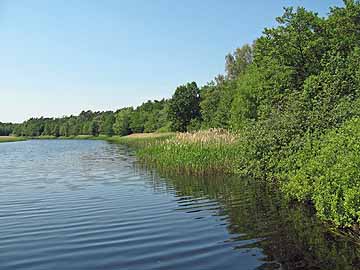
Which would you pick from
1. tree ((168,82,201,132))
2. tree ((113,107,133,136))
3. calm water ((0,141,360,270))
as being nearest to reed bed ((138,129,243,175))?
calm water ((0,141,360,270))

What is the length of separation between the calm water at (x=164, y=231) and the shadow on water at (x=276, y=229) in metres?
0.02

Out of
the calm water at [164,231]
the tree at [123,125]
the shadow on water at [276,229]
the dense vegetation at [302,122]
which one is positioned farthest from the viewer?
the tree at [123,125]

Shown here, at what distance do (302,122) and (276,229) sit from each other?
285 inches

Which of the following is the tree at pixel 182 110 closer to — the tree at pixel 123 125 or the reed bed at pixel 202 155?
the tree at pixel 123 125

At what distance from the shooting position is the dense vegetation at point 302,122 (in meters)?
10.1

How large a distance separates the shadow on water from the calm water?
20 millimetres

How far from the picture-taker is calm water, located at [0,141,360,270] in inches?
324

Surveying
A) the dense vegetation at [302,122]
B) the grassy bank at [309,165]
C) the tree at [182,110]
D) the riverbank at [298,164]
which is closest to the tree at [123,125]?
the tree at [182,110]

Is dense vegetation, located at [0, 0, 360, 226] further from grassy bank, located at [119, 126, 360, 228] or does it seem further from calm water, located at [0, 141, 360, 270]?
calm water, located at [0, 141, 360, 270]

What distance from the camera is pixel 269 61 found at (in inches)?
1156

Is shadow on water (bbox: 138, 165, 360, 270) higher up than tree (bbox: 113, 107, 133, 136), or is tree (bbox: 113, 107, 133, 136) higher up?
tree (bbox: 113, 107, 133, 136)

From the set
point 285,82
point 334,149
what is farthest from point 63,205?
point 285,82

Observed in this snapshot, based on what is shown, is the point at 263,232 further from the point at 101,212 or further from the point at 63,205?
the point at 63,205

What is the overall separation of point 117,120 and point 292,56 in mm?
82441
